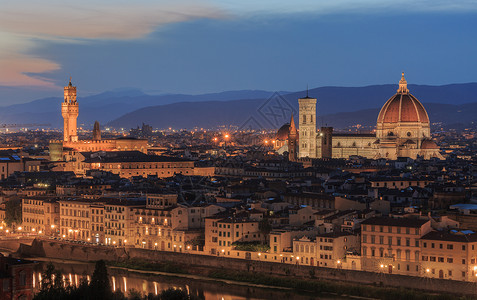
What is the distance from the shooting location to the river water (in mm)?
41294

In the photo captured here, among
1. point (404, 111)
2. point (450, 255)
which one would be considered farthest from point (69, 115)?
point (450, 255)

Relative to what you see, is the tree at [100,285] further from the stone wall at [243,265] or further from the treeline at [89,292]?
the stone wall at [243,265]

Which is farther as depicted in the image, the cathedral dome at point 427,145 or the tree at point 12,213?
the cathedral dome at point 427,145

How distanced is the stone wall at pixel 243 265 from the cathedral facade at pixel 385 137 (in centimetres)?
5550

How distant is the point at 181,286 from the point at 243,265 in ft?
9.48

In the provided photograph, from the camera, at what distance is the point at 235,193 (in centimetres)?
5847

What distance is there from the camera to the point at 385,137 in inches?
4286

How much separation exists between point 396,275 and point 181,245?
11946 millimetres

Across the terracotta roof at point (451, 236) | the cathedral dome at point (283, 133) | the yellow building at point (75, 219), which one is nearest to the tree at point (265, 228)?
the terracotta roof at point (451, 236)

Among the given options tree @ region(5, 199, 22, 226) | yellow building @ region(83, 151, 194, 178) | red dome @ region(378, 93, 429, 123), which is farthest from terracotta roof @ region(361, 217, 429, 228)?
red dome @ region(378, 93, 429, 123)

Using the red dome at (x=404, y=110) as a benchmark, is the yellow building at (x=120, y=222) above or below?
below

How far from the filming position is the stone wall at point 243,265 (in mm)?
38938

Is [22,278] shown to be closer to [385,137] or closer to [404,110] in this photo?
[385,137]

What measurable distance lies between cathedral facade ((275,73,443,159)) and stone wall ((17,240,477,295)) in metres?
55.5
